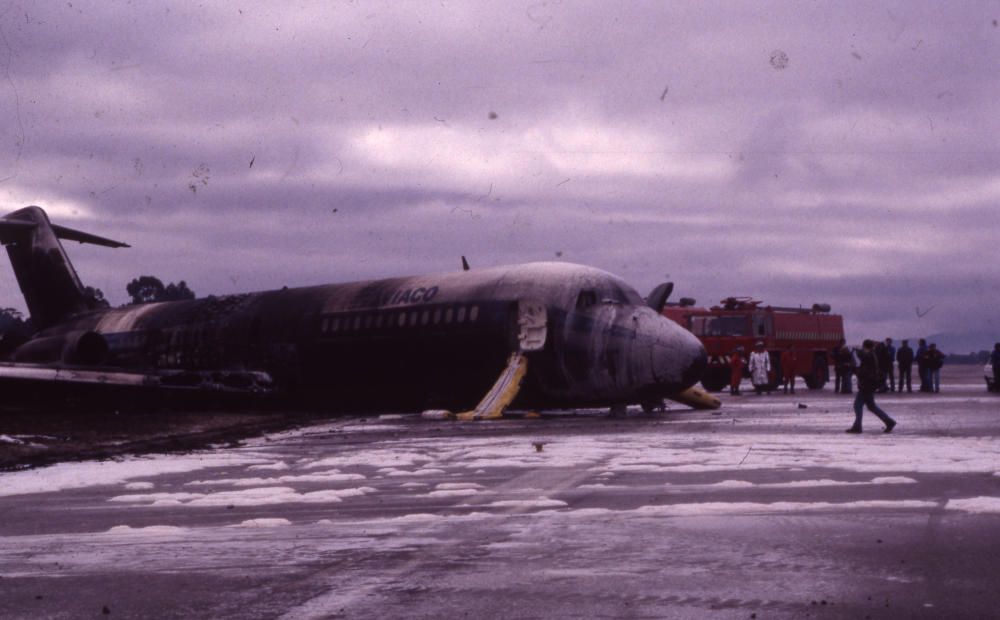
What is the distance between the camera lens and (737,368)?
43.5 metres

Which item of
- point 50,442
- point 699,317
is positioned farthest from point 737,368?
point 50,442

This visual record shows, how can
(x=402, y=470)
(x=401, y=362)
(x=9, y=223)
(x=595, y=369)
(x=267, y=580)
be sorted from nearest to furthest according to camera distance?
(x=267, y=580) → (x=402, y=470) → (x=595, y=369) → (x=401, y=362) → (x=9, y=223)

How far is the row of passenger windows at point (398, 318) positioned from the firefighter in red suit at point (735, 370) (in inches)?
649

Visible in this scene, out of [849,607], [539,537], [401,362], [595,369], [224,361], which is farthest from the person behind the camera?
[224,361]

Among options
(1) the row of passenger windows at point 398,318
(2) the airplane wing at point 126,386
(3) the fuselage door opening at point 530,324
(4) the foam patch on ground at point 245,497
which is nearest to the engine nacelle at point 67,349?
(2) the airplane wing at point 126,386

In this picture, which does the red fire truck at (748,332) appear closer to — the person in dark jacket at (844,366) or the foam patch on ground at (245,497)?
the person in dark jacket at (844,366)

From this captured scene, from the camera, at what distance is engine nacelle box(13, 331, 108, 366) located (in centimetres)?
3631

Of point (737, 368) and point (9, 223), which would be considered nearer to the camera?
point (9, 223)

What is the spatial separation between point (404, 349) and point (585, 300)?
4.75 meters

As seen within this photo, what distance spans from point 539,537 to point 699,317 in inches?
1489

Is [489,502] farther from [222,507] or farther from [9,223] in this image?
[9,223]

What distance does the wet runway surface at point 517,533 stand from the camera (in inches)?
253

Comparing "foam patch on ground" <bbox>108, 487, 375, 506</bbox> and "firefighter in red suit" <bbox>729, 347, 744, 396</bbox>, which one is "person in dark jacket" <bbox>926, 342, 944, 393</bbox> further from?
"foam patch on ground" <bbox>108, 487, 375, 506</bbox>

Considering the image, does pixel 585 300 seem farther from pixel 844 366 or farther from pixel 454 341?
pixel 844 366
